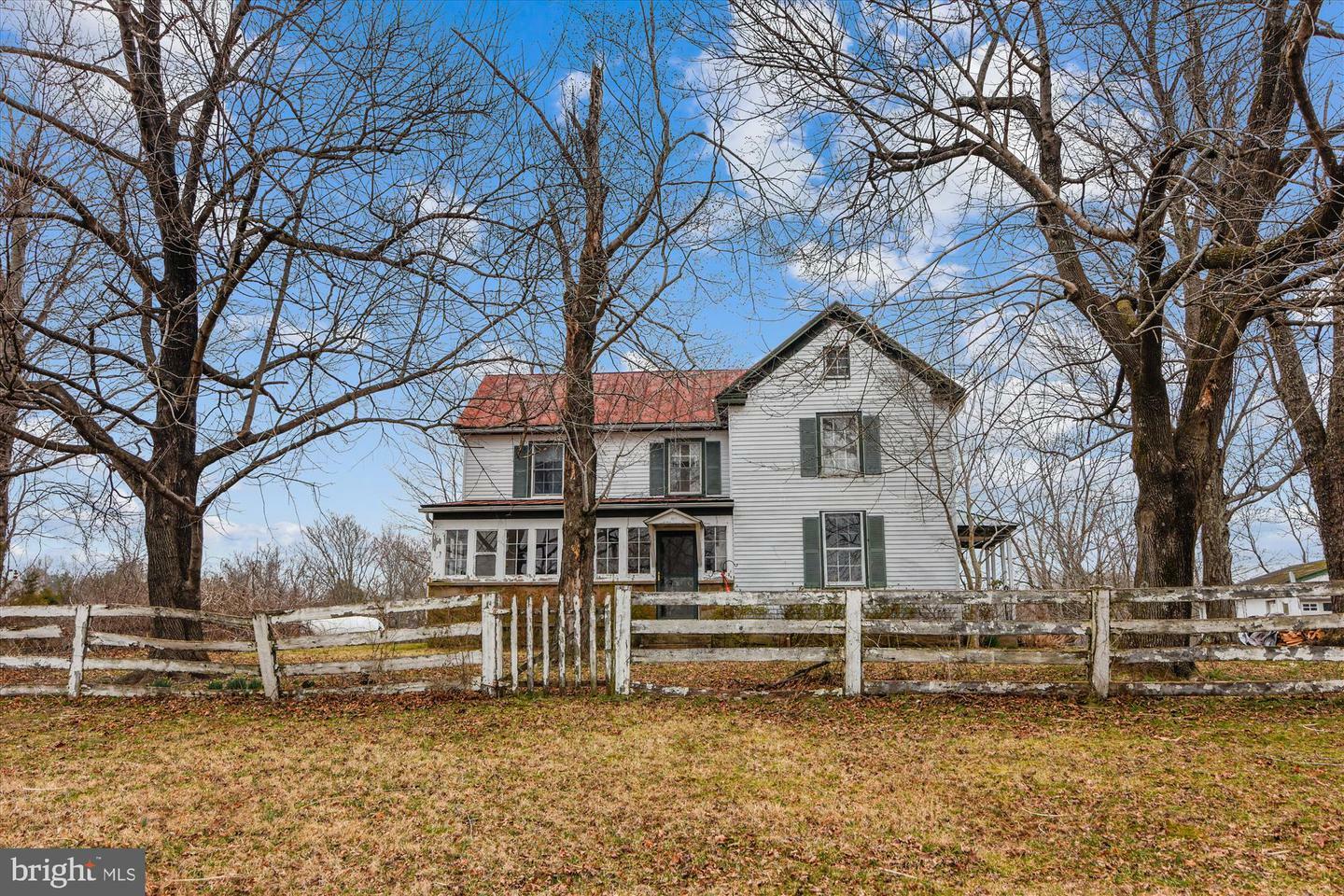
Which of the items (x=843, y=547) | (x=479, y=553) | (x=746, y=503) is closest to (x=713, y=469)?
(x=746, y=503)

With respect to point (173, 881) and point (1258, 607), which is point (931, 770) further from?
point (1258, 607)

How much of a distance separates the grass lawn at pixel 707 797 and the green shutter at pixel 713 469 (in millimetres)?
13697

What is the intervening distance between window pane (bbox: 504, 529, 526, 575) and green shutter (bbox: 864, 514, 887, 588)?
9.21 metres

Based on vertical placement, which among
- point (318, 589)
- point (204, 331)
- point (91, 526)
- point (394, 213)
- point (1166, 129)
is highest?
point (1166, 129)

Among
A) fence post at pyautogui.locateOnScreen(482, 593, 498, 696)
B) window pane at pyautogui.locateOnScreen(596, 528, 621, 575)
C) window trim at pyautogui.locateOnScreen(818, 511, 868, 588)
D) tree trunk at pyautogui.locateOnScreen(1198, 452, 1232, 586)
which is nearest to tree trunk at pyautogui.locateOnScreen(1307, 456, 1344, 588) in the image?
tree trunk at pyautogui.locateOnScreen(1198, 452, 1232, 586)

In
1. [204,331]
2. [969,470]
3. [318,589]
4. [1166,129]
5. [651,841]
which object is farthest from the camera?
[318,589]

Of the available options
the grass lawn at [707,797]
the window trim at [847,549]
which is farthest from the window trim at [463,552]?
the grass lawn at [707,797]

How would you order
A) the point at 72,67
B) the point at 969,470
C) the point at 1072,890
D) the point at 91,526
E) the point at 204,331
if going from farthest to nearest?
the point at 969,470
the point at 91,526
the point at 204,331
the point at 72,67
the point at 1072,890

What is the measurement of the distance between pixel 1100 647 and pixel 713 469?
560 inches

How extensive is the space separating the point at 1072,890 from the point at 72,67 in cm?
956

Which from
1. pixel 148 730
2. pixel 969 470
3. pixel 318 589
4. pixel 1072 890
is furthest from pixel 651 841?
pixel 318 589

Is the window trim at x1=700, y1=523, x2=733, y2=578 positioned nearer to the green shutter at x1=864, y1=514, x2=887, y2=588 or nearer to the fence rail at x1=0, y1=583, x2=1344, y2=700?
the green shutter at x1=864, y1=514, x2=887, y2=588

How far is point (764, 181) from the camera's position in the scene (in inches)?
351

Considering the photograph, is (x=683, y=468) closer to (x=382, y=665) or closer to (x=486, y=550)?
(x=486, y=550)
